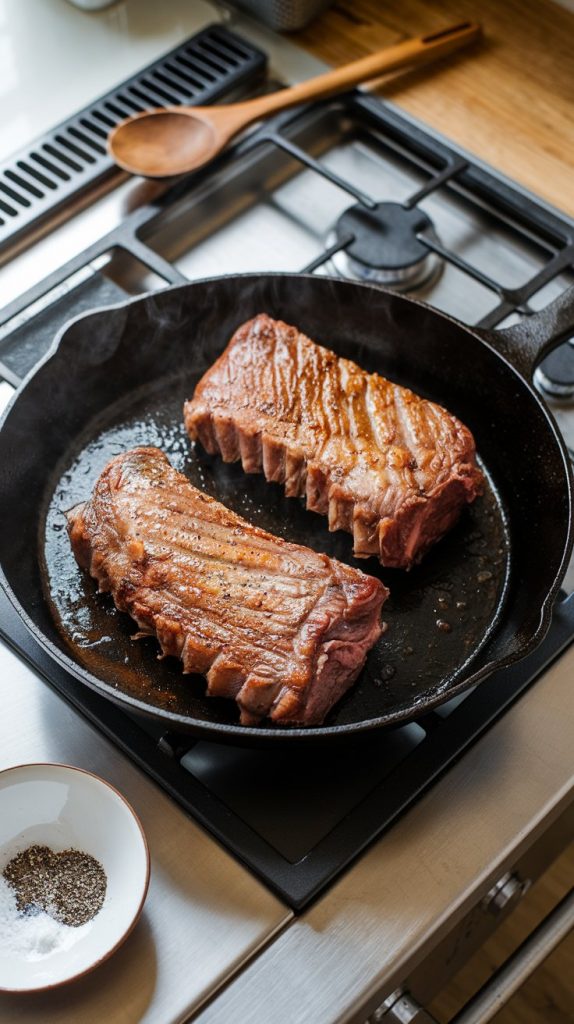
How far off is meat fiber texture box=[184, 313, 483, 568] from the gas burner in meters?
0.31

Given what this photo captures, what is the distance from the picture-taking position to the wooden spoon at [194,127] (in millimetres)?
2439

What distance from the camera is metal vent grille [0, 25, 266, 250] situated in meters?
2.44

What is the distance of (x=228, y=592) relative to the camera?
1840 mm

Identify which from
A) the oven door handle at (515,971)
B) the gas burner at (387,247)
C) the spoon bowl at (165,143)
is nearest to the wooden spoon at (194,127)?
the spoon bowl at (165,143)

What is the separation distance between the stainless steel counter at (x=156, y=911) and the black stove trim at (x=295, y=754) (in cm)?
3

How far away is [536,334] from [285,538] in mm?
605

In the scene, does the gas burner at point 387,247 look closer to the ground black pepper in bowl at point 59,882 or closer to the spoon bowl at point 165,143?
the spoon bowl at point 165,143

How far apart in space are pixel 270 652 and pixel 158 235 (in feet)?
3.74

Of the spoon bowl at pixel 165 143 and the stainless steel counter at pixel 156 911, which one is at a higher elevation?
the spoon bowl at pixel 165 143

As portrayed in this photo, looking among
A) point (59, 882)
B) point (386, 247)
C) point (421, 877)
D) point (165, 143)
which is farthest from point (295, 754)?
point (165, 143)

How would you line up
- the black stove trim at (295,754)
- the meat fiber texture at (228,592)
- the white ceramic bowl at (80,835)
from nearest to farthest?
the white ceramic bowl at (80,835) < the black stove trim at (295,754) < the meat fiber texture at (228,592)

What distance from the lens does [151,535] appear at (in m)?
1.91

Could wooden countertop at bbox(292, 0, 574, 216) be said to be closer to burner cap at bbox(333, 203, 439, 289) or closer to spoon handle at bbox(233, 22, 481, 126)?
spoon handle at bbox(233, 22, 481, 126)

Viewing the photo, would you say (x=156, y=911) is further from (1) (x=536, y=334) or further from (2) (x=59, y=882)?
(1) (x=536, y=334)
